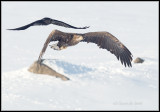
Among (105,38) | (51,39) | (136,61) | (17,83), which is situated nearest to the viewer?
(51,39)

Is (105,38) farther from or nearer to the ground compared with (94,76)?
farther from the ground

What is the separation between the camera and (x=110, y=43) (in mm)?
24562

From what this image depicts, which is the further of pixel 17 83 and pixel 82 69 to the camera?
pixel 82 69

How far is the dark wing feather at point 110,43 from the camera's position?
2445 centimetres

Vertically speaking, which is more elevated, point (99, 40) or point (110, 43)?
point (99, 40)

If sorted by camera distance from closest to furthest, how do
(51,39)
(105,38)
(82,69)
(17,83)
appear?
(51,39), (105,38), (17,83), (82,69)

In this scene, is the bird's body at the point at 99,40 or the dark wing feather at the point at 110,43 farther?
the dark wing feather at the point at 110,43

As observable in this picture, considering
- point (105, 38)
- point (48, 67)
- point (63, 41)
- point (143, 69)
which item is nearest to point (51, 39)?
point (63, 41)

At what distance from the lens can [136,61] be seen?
49469mm

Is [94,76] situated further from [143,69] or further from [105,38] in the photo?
[105,38]

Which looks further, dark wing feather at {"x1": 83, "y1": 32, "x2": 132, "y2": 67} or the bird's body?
dark wing feather at {"x1": 83, "y1": 32, "x2": 132, "y2": 67}

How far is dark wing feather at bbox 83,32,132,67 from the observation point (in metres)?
24.5

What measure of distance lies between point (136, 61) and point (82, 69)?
5558 mm

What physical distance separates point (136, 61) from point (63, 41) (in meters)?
27.0
